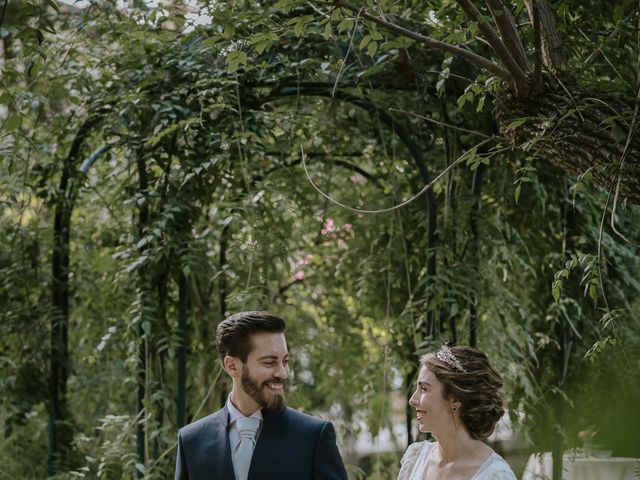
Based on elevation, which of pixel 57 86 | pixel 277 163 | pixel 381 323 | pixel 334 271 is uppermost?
pixel 57 86

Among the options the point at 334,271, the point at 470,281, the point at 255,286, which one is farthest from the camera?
the point at 334,271

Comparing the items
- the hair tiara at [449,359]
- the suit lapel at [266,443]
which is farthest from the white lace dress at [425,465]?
the suit lapel at [266,443]

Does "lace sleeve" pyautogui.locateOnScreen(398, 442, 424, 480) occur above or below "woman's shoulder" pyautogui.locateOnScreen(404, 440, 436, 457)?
below

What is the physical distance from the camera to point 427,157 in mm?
3773

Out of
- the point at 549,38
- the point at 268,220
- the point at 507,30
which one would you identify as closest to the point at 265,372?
the point at 507,30

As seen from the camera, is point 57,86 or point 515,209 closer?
point 57,86

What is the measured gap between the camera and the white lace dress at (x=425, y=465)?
2.35 m

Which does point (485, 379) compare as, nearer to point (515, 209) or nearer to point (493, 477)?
point (493, 477)

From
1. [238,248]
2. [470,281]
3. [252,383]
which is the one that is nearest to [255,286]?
[238,248]

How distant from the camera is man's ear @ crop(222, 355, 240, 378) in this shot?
218 centimetres

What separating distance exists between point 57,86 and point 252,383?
1774 millimetres

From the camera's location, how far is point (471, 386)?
2.44 metres

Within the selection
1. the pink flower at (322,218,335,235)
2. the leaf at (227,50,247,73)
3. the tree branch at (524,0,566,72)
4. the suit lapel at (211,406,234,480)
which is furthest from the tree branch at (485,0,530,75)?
the pink flower at (322,218,335,235)

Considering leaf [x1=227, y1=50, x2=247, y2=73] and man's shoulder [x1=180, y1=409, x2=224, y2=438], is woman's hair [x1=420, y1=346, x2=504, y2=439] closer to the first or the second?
man's shoulder [x1=180, y1=409, x2=224, y2=438]
